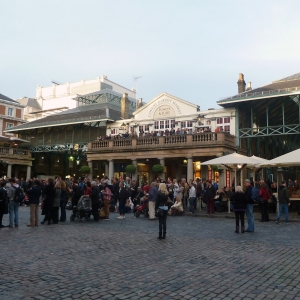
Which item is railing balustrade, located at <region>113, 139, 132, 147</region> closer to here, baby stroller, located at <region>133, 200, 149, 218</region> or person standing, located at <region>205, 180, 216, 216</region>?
baby stroller, located at <region>133, 200, 149, 218</region>

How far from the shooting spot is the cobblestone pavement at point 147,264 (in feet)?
18.6

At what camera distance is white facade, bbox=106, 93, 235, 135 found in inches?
1259

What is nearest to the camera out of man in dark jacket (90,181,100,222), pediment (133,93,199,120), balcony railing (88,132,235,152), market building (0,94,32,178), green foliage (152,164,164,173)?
man in dark jacket (90,181,100,222)

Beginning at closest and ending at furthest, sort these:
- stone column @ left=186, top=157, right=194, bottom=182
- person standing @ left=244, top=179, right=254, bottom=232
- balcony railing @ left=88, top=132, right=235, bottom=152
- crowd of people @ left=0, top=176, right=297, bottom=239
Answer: crowd of people @ left=0, top=176, right=297, bottom=239
person standing @ left=244, top=179, right=254, bottom=232
balcony railing @ left=88, top=132, right=235, bottom=152
stone column @ left=186, top=157, right=194, bottom=182

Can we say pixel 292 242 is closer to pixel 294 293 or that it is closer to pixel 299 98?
pixel 294 293

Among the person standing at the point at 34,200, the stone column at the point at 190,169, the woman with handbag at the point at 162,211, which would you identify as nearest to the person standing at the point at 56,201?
the person standing at the point at 34,200

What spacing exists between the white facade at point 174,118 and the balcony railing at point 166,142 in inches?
53.8

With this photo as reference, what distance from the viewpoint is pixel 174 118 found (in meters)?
34.2

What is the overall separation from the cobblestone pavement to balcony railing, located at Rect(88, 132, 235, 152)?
55.6 ft

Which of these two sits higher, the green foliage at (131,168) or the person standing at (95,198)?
the green foliage at (131,168)

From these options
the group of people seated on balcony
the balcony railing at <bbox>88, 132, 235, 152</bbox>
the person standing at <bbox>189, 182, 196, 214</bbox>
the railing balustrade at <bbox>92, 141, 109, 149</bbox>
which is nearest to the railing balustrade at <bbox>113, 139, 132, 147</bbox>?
the balcony railing at <bbox>88, 132, 235, 152</bbox>

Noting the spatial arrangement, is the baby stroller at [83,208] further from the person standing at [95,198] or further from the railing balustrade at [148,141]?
the railing balustrade at [148,141]

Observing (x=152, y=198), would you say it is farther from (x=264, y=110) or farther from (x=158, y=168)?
(x=264, y=110)

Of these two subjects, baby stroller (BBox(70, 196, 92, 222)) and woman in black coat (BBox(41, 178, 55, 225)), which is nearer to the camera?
woman in black coat (BBox(41, 178, 55, 225))
